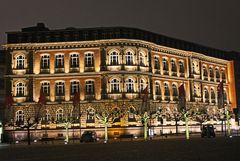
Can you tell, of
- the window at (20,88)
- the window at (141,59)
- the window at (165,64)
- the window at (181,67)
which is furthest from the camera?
the window at (181,67)

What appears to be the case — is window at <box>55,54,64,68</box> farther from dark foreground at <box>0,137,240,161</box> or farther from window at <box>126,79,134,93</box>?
dark foreground at <box>0,137,240,161</box>

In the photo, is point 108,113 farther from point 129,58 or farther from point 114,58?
point 129,58

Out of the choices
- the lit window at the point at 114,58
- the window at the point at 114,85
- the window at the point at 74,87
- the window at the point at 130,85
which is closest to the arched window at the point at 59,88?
the window at the point at 74,87

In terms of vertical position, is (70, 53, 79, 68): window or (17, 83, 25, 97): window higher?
(70, 53, 79, 68): window

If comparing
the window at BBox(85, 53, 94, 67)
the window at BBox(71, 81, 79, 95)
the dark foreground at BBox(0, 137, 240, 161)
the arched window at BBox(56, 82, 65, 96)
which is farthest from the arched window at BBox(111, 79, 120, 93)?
the dark foreground at BBox(0, 137, 240, 161)

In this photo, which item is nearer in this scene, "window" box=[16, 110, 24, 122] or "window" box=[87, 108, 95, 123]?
"window" box=[87, 108, 95, 123]

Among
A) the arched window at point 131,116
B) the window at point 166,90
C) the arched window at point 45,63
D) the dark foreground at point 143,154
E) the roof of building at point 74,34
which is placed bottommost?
the dark foreground at point 143,154

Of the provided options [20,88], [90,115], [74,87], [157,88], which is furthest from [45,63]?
[157,88]

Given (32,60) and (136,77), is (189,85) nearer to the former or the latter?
(136,77)

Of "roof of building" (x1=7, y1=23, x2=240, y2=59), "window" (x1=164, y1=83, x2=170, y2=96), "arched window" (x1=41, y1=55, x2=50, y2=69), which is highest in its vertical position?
"roof of building" (x1=7, y1=23, x2=240, y2=59)

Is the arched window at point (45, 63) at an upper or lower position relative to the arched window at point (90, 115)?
upper

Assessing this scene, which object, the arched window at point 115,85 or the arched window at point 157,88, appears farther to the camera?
the arched window at point 157,88

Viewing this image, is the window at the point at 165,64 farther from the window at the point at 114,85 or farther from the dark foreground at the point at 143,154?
the dark foreground at the point at 143,154

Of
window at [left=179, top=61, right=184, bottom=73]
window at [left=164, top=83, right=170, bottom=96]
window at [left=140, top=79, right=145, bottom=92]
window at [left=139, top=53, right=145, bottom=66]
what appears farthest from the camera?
window at [left=179, top=61, right=184, bottom=73]
